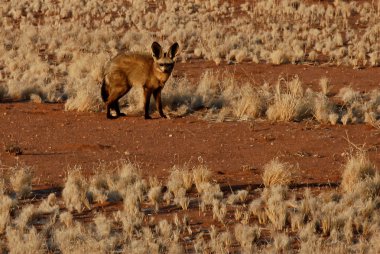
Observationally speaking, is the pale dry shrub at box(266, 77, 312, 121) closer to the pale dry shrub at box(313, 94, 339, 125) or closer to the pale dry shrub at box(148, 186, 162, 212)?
the pale dry shrub at box(313, 94, 339, 125)

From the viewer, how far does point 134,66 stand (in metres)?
15.0

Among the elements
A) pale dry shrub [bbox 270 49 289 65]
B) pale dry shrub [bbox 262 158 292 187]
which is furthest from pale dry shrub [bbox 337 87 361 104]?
pale dry shrub [bbox 262 158 292 187]

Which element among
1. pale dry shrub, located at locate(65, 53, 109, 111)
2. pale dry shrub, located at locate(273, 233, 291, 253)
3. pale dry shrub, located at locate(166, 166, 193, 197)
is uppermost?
pale dry shrub, located at locate(65, 53, 109, 111)

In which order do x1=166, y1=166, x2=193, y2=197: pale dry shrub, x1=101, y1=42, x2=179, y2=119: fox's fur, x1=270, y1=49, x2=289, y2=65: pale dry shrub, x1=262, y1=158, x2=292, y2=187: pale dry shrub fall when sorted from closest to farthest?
1. x1=166, y1=166, x2=193, y2=197: pale dry shrub
2. x1=262, y1=158, x2=292, y2=187: pale dry shrub
3. x1=101, y1=42, x2=179, y2=119: fox's fur
4. x1=270, y1=49, x2=289, y2=65: pale dry shrub

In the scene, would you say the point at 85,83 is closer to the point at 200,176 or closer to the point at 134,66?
the point at 134,66

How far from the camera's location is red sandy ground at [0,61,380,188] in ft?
39.2

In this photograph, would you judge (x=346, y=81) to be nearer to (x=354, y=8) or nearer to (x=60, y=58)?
(x=60, y=58)

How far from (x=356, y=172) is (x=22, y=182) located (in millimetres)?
4399

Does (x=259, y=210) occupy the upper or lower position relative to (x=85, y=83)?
lower

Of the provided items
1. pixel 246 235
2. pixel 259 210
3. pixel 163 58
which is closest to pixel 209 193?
pixel 259 210

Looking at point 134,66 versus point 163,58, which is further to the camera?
point 134,66

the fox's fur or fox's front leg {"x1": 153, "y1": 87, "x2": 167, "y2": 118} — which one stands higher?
the fox's fur

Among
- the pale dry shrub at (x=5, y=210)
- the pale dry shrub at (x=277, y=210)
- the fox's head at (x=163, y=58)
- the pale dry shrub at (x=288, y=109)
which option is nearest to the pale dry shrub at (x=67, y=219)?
the pale dry shrub at (x=5, y=210)

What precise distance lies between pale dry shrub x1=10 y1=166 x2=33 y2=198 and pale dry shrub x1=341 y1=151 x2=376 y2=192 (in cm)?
407
